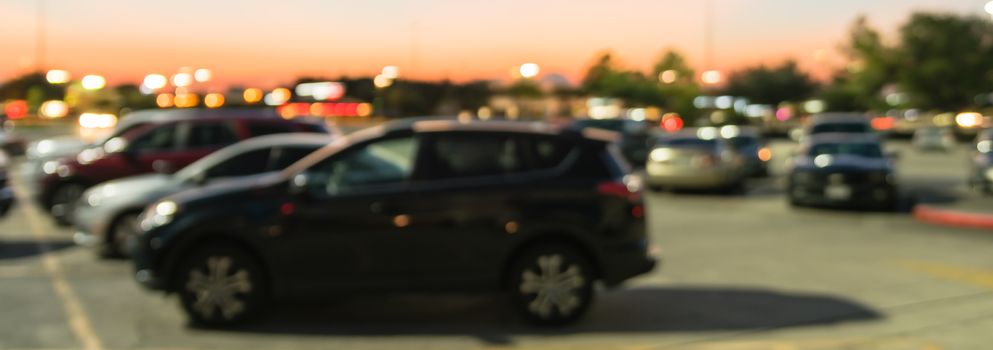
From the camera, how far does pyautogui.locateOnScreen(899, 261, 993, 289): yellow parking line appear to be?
9727 millimetres

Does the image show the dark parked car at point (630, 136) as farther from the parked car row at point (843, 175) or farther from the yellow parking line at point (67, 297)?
the yellow parking line at point (67, 297)

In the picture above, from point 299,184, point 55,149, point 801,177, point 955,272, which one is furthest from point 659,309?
point 55,149

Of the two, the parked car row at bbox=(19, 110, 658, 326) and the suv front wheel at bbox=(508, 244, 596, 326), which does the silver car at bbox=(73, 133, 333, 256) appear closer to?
the parked car row at bbox=(19, 110, 658, 326)

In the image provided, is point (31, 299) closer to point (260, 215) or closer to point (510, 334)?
point (260, 215)

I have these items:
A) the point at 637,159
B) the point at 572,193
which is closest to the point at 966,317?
the point at 572,193


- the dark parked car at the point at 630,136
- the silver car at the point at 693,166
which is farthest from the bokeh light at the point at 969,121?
the silver car at the point at 693,166

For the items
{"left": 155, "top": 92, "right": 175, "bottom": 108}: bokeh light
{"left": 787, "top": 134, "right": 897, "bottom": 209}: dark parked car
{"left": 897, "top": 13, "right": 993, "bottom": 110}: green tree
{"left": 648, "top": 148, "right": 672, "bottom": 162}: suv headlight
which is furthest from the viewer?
{"left": 897, "top": 13, "right": 993, "bottom": 110}: green tree

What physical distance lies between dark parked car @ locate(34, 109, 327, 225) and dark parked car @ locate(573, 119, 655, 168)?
16.4 metres

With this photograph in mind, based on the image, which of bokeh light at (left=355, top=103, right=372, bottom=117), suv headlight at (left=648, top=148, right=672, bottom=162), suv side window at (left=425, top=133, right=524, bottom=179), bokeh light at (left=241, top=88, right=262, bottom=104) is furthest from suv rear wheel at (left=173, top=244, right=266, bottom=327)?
bokeh light at (left=355, top=103, right=372, bottom=117)

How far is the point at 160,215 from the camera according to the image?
7.73 meters

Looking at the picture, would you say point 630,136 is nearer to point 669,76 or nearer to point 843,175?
point 843,175

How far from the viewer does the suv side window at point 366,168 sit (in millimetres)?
7629

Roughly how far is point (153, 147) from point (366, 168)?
697 centimetres

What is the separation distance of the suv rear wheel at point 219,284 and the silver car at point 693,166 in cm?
1439
